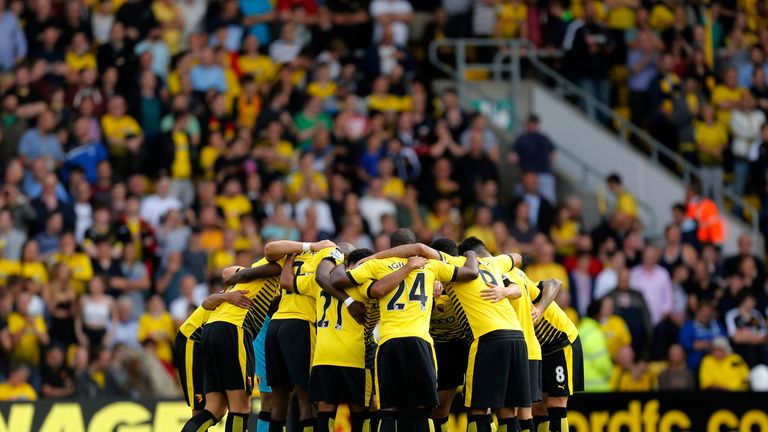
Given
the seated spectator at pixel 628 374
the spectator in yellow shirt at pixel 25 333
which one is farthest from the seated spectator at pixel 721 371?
the spectator in yellow shirt at pixel 25 333

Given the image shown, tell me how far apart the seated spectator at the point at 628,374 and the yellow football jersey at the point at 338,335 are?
7197 mm

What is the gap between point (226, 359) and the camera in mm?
18141

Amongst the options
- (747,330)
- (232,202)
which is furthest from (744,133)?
(232,202)

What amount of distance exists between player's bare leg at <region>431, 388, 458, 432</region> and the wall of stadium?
11.3 meters

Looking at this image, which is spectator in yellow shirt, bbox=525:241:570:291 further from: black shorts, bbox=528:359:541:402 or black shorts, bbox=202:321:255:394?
black shorts, bbox=202:321:255:394

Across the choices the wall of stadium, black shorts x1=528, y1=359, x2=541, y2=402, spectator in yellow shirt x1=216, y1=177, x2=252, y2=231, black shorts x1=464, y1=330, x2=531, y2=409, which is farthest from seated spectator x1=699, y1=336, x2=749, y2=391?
black shorts x1=464, y1=330, x2=531, y2=409

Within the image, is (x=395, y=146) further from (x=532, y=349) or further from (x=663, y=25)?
(x=532, y=349)

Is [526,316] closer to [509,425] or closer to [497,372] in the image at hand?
[497,372]

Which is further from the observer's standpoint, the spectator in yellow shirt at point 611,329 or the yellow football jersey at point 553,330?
the spectator in yellow shirt at point 611,329

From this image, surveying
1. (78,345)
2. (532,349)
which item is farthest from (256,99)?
(532,349)

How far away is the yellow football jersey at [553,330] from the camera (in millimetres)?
19250

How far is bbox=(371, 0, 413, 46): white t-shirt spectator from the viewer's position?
29.3m

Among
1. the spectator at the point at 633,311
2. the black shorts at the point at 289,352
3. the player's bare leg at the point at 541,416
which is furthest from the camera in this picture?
the spectator at the point at 633,311

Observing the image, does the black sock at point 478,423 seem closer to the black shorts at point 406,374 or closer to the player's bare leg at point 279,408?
the black shorts at point 406,374
